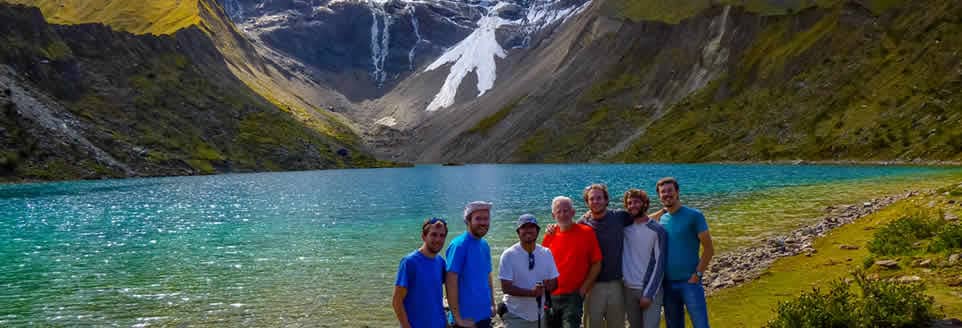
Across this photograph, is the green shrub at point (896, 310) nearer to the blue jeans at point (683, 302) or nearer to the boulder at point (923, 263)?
the blue jeans at point (683, 302)

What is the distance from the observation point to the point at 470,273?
9.70 metres

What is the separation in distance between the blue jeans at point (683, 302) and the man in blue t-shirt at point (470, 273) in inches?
138

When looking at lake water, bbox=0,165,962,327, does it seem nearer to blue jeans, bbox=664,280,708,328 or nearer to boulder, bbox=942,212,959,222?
boulder, bbox=942,212,959,222

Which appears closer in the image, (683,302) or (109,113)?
(683,302)

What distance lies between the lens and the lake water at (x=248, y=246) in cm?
2222

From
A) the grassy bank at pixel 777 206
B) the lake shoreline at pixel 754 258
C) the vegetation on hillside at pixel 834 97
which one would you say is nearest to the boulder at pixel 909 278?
the lake shoreline at pixel 754 258

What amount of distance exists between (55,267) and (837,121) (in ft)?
435

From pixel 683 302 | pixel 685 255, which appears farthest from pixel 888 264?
pixel 685 255

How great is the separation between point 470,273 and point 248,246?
104 ft

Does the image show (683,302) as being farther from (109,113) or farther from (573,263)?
(109,113)

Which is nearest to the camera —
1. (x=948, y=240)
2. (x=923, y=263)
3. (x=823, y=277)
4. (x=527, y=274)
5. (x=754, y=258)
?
(x=527, y=274)

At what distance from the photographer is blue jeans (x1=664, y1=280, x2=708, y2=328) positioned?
35.5ft

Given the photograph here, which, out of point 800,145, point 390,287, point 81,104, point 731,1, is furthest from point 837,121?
point 81,104

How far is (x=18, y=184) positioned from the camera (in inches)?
4328
